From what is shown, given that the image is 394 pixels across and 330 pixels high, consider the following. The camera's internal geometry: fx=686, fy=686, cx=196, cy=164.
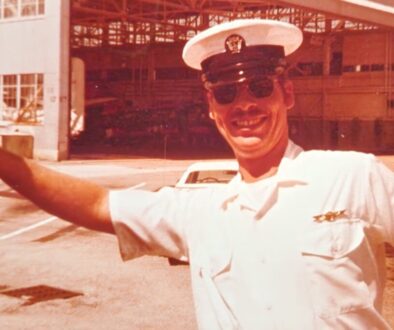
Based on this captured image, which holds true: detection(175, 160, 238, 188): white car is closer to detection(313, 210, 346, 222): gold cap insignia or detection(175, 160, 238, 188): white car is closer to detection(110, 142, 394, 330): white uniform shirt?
detection(110, 142, 394, 330): white uniform shirt

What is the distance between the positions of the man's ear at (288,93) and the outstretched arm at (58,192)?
2.05 feet

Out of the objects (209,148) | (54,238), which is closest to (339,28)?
(209,148)

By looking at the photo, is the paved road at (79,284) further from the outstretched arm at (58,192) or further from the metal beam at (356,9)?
the metal beam at (356,9)

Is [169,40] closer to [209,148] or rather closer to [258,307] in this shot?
[209,148]

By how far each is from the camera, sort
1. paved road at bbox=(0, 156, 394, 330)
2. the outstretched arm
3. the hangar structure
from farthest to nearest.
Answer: the hangar structure, paved road at bbox=(0, 156, 394, 330), the outstretched arm

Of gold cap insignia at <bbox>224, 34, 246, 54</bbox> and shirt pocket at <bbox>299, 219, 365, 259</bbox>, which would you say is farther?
gold cap insignia at <bbox>224, 34, 246, 54</bbox>

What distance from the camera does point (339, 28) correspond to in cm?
4225

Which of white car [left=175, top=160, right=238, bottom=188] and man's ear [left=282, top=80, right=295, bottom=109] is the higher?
man's ear [left=282, top=80, right=295, bottom=109]

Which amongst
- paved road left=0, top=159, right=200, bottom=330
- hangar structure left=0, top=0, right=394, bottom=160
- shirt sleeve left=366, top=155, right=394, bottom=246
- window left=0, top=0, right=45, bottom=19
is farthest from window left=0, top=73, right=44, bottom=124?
shirt sleeve left=366, top=155, right=394, bottom=246

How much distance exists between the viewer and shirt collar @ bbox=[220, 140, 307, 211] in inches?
76.4

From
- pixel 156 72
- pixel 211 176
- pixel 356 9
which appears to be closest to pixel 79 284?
pixel 211 176

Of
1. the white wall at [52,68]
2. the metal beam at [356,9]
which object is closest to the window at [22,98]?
the white wall at [52,68]

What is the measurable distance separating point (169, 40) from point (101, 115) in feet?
42.3

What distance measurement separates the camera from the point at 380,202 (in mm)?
1901
